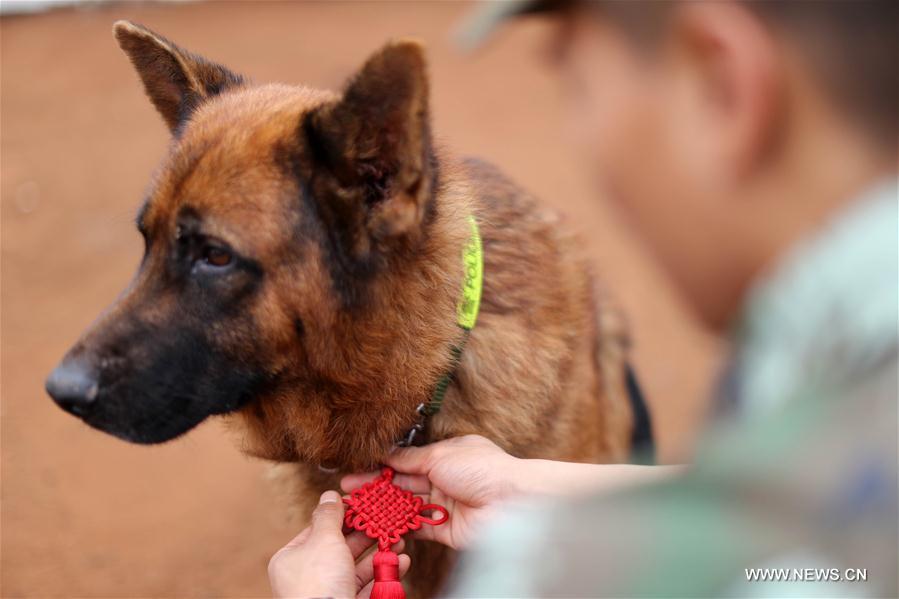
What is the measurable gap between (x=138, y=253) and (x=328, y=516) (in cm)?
509

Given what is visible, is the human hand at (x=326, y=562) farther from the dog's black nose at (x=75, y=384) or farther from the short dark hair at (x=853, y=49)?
the short dark hair at (x=853, y=49)

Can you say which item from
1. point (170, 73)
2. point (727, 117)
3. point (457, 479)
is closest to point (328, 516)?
point (457, 479)

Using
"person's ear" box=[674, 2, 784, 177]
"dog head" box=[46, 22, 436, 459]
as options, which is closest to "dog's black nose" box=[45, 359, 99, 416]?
"dog head" box=[46, 22, 436, 459]

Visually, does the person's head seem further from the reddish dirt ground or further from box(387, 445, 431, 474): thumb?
box(387, 445, 431, 474): thumb

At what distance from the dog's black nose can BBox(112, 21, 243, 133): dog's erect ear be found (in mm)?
948

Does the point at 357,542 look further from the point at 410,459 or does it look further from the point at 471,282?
the point at 471,282

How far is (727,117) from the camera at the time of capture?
138cm

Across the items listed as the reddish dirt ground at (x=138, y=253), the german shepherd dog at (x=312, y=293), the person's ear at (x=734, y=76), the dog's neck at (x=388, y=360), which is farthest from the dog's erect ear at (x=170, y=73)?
the person's ear at (x=734, y=76)

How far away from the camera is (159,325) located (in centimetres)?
262

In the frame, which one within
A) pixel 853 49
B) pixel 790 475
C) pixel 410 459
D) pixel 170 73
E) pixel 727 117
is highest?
pixel 853 49

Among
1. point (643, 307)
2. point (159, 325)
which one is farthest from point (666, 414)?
point (159, 325)

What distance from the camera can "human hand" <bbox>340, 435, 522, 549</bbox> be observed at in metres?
2.76

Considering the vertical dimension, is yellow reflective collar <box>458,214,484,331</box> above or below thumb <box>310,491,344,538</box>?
above

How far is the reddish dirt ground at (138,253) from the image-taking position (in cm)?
495
